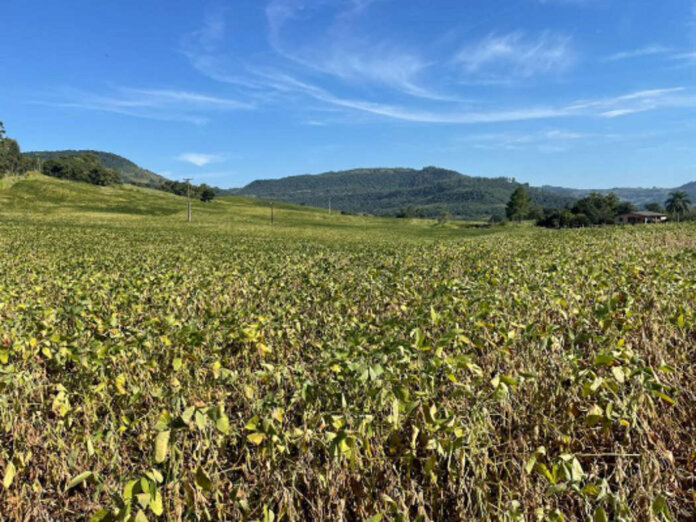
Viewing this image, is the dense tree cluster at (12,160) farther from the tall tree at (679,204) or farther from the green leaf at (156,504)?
the tall tree at (679,204)

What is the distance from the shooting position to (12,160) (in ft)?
521

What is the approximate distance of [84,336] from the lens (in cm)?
540

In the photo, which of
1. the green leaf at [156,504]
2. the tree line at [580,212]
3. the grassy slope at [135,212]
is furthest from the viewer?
the tree line at [580,212]

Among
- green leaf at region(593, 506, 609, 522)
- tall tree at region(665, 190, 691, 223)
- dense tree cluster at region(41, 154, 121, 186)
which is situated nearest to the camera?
green leaf at region(593, 506, 609, 522)

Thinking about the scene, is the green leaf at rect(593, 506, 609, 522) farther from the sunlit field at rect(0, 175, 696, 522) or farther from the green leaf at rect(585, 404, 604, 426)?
the green leaf at rect(585, 404, 604, 426)

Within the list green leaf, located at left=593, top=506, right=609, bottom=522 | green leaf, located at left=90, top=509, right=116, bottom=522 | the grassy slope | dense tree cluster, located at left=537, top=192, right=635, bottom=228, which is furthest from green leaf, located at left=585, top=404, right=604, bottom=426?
dense tree cluster, located at left=537, top=192, right=635, bottom=228

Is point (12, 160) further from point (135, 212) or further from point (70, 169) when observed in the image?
point (135, 212)

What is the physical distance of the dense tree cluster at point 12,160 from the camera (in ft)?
477

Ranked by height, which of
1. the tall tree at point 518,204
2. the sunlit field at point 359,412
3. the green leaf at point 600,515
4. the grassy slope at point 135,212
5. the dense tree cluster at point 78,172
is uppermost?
the dense tree cluster at point 78,172

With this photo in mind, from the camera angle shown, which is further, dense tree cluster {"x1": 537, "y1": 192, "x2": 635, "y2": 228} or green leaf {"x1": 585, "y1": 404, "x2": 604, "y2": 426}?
dense tree cluster {"x1": 537, "y1": 192, "x2": 635, "y2": 228}

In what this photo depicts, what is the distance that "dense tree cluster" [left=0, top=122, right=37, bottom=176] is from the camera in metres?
145

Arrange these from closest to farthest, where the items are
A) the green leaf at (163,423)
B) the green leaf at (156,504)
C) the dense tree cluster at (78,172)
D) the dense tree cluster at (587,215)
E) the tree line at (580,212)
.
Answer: the green leaf at (156,504)
the green leaf at (163,423)
the dense tree cluster at (587,215)
the tree line at (580,212)
the dense tree cluster at (78,172)

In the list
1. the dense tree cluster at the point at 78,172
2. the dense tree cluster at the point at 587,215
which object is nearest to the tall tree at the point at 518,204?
the dense tree cluster at the point at 587,215

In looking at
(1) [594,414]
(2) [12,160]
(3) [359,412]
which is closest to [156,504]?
(3) [359,412]
